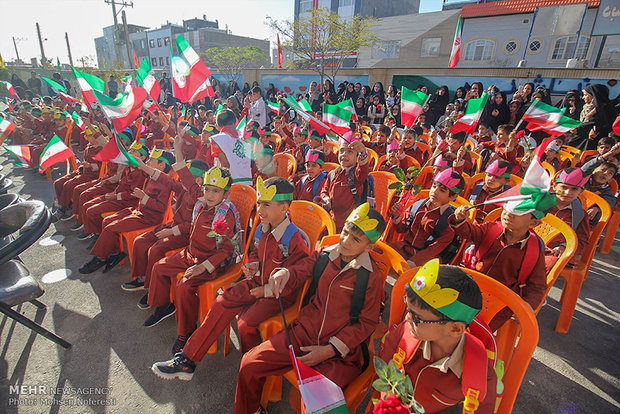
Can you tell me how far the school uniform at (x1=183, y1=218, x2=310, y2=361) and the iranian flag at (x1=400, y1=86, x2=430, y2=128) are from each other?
3.12 m

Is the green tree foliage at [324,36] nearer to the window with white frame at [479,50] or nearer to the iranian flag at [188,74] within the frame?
the window with white frame at [479,50]

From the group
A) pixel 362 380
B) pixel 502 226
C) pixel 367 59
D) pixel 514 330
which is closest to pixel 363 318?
pixel 362 380

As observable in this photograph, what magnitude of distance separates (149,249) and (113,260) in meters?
1.04

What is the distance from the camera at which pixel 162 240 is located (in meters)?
3.30

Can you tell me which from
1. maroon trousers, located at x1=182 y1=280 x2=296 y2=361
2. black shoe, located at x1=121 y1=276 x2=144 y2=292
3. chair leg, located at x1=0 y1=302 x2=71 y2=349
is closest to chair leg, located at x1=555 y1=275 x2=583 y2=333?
maroon trousers, located at x1=182 y1=280 x2=296 y2=361

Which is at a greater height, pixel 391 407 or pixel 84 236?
pixel 391 407

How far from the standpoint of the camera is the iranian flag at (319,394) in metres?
1.43

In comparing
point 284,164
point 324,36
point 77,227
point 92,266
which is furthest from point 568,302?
point 324,36

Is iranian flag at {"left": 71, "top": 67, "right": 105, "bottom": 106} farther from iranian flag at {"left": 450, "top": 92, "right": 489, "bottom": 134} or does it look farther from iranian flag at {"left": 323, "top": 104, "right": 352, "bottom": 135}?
iranian flag at {"left": 450, "top": 92, "right": 489, "bottom": 134}

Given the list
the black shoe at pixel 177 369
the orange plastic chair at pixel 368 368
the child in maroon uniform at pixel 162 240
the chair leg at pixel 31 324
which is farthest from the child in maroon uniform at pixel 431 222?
the chair leg at pixel 31 324

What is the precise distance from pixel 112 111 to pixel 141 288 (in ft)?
7.22

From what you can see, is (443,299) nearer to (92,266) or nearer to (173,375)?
(173,375)

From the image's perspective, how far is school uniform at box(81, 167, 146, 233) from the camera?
4109 mm

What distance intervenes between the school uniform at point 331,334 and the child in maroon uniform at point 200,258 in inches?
36.8
